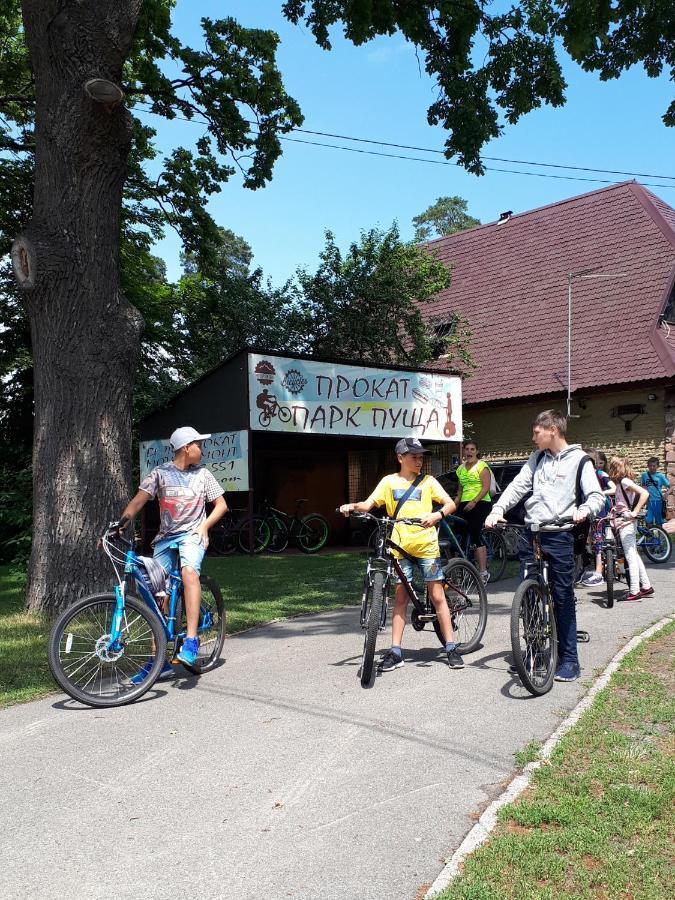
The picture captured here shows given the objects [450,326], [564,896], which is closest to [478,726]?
[564,896]

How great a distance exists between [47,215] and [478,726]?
6914mm

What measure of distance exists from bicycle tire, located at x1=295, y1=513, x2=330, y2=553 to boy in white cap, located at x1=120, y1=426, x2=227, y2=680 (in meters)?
12.3

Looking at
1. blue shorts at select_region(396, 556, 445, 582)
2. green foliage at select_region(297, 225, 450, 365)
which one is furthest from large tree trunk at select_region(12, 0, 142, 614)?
green foliage at select_region(297, 225, 450, 365)

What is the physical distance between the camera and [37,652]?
7.10m

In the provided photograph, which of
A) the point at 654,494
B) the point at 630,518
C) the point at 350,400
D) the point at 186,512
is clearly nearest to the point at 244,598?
the point at 186,512

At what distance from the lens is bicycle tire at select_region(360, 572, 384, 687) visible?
578 centimetres

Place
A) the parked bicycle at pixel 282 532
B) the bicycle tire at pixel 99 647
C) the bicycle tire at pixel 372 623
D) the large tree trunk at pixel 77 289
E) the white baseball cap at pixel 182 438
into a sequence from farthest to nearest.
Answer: the parked bicycle at pixel 282 532, the large tree trunk at pixel 77 289, the white baseball cap at pixel 182 438, the bicycle tire at pixel 372 623, the bicycle tire at pixel 99 647

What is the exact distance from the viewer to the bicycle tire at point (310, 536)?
18750mm

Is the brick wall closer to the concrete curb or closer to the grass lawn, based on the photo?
the grass lawn

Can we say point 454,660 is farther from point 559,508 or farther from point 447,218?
point 447,218

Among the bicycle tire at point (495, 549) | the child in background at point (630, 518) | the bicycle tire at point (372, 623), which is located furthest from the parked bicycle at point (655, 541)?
the bicycle tire at point (372, 623)

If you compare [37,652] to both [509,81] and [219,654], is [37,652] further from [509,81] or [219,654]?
[509,81]

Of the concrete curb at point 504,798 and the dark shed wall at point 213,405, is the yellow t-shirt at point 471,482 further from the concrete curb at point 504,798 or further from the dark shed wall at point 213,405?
the dark shed wall at point 213,405

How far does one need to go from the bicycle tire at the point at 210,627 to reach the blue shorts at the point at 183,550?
0.27 metres
